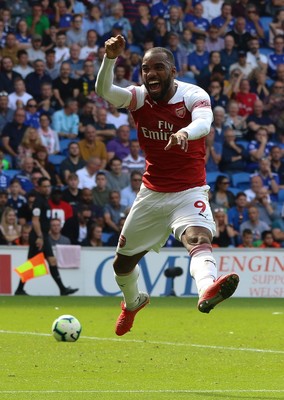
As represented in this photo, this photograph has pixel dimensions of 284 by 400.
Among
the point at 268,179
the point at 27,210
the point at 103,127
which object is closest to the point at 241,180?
the point at 268,179

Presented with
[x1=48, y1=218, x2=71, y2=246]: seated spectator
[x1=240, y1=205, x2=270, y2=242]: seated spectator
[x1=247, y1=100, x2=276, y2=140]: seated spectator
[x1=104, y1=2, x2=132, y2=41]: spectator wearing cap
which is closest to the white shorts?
[x1=48, y1=218, x2=71, y2=246]: seated spectator

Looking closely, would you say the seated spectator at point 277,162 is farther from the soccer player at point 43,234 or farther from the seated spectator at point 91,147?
the soccer player at point 43,234

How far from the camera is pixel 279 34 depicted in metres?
26.9

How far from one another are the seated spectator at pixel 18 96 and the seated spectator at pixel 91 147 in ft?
4.90

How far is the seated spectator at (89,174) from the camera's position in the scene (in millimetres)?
22188

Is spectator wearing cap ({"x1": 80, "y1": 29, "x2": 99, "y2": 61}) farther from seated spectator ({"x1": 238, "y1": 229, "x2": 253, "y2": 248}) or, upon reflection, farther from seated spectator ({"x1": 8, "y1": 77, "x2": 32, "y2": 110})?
seated spectator ({"x1": 238, "y1": 229, "x2": 253, "y2": 248})

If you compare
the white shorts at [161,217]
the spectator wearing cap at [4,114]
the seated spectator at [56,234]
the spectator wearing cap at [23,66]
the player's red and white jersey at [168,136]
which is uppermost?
the player's red and white jersey at [168,136]

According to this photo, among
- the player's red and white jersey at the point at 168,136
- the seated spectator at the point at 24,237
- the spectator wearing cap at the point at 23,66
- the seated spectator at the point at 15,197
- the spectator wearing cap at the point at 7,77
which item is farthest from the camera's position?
the spectator wearing cap at the point at 23,66

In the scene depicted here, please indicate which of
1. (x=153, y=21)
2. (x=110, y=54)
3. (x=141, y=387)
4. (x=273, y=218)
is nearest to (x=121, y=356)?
(x=141, y=387)

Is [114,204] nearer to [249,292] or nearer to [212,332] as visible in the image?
[249,292]

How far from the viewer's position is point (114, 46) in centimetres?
969

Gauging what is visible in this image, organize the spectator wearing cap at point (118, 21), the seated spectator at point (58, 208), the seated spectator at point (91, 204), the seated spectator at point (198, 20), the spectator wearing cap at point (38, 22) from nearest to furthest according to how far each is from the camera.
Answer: the seated spectator at point (58, 208)
the seated spectator at point (91, 204)
the spectator wearing cap at point (38, 22)
the spectator wearing cap at point (118, 21)
the seated spectator at point (198, 20)

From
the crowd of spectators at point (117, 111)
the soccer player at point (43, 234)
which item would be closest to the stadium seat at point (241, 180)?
the crowd of spectators at point (117, 111)

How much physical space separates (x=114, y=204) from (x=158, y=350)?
9.67 metres
